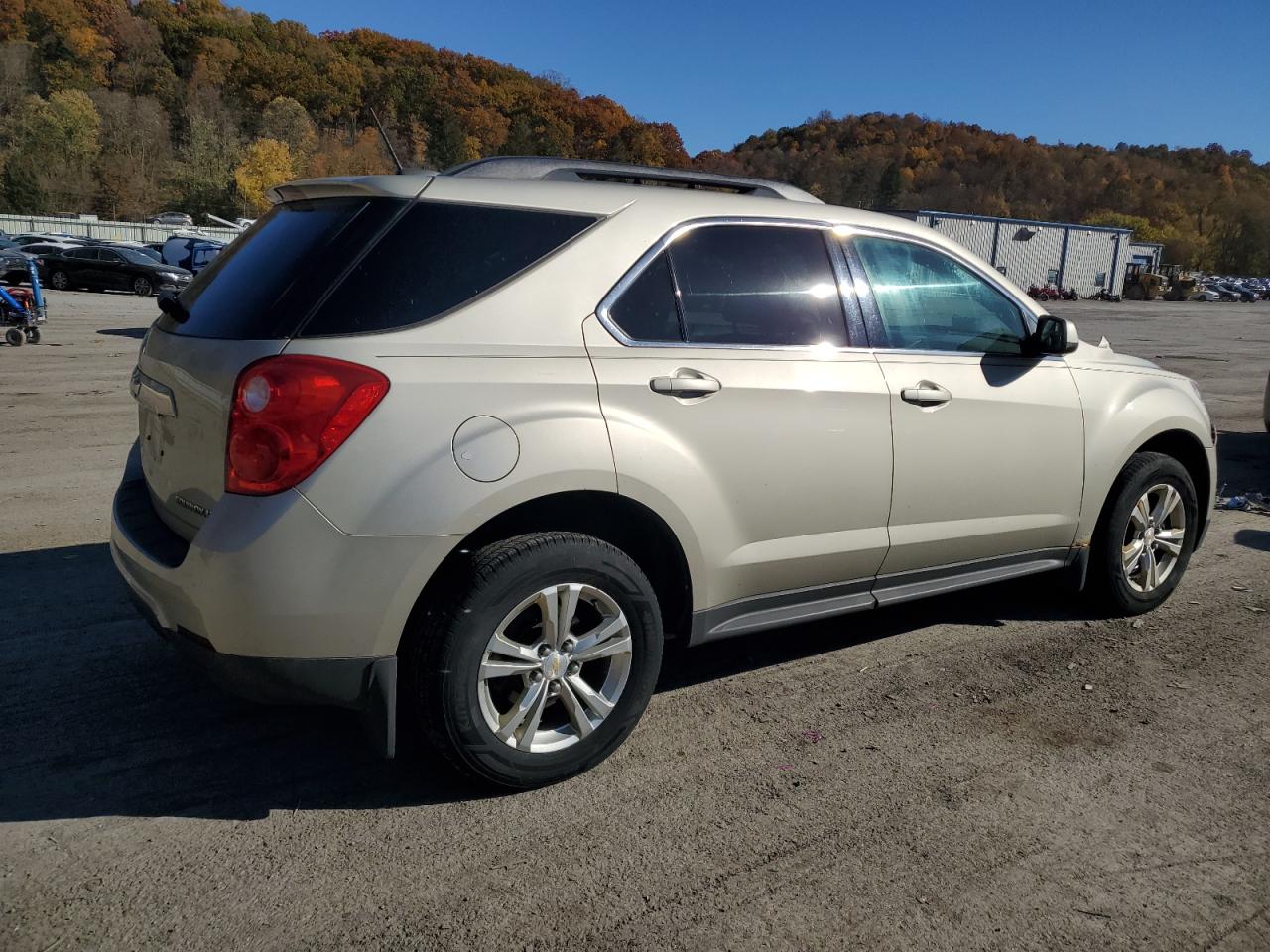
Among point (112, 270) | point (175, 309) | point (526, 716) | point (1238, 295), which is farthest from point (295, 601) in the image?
point (1238, 295)

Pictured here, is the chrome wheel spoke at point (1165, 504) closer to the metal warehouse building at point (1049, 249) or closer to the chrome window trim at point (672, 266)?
the chrome window trim at point (672, 266)

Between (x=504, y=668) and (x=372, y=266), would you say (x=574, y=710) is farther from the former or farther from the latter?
(x=372, y=266)

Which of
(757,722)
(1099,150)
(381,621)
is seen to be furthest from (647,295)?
(1099,150)

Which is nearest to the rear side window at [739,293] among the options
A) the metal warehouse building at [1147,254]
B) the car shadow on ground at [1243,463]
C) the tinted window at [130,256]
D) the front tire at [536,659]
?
the front tire at [536,659]

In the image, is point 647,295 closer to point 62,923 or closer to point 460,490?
point 460,490

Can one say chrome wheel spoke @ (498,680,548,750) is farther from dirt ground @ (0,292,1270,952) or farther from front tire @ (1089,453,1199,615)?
front tire @ (1089,453,1199,615)

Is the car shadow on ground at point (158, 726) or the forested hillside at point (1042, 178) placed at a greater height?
the forested hillside at point (1042, 178)

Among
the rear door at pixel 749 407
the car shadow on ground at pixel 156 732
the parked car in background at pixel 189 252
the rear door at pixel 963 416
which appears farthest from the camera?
the parked car in background at pixel 189 252

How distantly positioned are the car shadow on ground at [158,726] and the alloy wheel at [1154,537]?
0.40 m

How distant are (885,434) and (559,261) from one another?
1.39m

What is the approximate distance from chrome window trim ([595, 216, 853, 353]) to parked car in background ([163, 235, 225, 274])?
3049 centimetres

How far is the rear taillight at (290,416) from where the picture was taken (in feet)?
8.56

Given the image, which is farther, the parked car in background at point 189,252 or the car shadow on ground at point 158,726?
the parked car in background at point 189,252

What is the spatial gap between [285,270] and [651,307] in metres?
1.13
